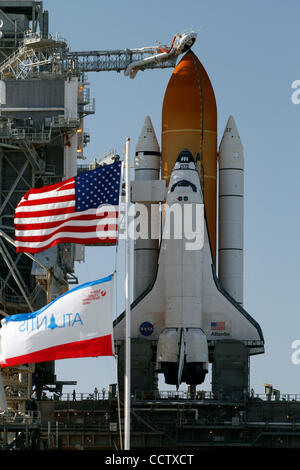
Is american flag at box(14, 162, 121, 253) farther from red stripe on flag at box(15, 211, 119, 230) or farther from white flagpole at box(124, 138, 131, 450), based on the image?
white flagpole at box(124, 138, 131, 450)

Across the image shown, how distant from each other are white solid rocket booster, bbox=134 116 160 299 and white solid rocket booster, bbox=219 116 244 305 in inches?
157

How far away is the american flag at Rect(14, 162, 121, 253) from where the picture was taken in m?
42.1

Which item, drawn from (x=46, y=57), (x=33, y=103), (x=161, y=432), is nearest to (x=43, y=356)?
(x=161, y=432)

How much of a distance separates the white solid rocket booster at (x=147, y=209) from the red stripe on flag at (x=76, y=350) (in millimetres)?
36338

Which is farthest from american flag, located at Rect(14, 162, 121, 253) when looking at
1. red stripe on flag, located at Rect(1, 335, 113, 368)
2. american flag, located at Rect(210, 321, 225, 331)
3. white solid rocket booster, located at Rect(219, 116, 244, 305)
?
white solid rocket booster, located at Rect(219, 116, 244, 305)

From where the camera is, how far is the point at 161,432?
6925 cm

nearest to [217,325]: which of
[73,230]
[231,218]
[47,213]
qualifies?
[231,218]

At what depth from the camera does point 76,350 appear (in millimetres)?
40125

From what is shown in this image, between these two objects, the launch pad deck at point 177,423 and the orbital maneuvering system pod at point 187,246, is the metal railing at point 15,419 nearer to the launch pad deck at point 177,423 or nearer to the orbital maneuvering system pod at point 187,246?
the launch pad deck at point 177,423

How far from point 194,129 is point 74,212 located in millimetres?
34630

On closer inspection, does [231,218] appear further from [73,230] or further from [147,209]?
[73,230]

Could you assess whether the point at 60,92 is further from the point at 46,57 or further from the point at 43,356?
the point at 43,356

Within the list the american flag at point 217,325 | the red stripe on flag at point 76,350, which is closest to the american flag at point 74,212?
the red stripe on flag at point 76,350

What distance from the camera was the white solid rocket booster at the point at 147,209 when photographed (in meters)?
77.1
